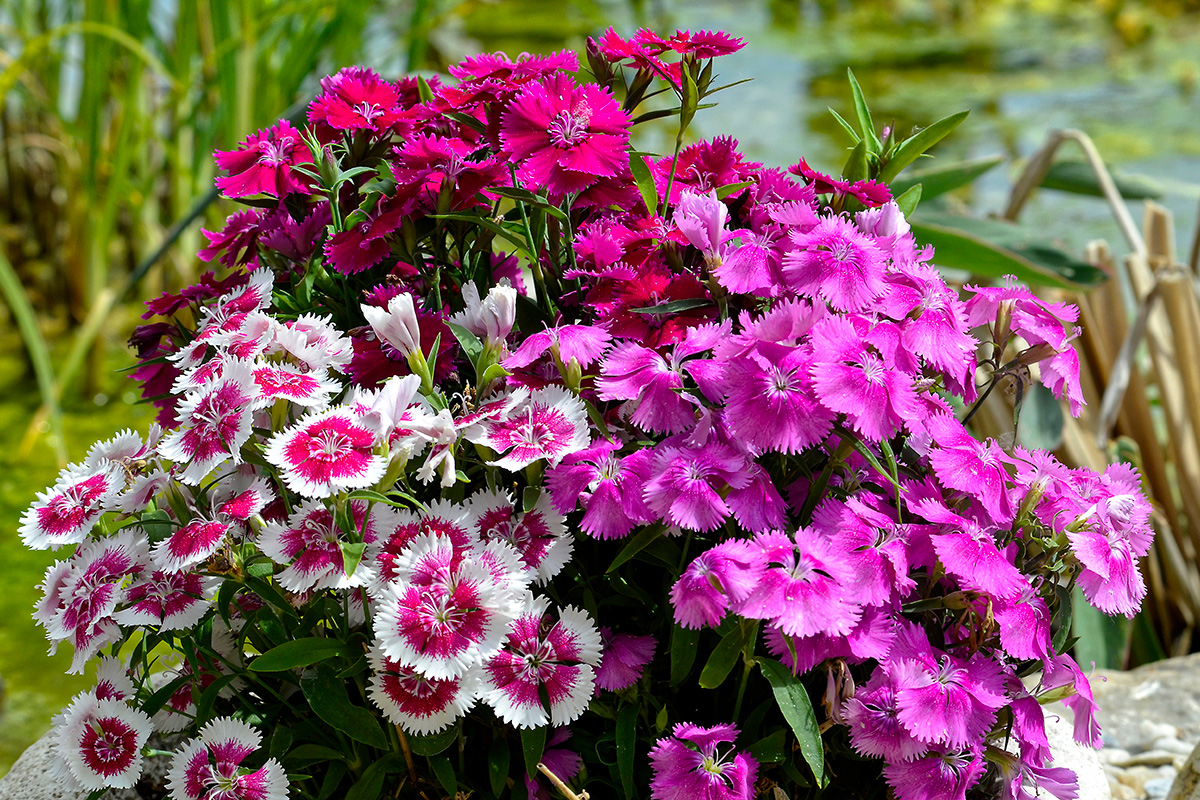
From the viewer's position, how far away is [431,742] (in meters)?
0.76

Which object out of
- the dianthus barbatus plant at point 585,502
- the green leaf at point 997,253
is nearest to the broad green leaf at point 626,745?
the dianthus barbatus plant at point 585,502

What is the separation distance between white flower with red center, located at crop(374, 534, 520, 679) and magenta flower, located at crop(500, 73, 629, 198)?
275 mm

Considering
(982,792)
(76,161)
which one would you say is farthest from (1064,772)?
(76,161)

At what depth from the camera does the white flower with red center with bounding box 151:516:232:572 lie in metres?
0.73

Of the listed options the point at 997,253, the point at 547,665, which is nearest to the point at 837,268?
the point at 547,665

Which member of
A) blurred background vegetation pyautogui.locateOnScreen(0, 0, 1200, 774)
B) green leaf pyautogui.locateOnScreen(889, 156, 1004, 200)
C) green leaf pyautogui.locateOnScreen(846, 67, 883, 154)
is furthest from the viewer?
blurred background vegetation pyautogui.locateOnScreen(0, 0, 1200, 774)

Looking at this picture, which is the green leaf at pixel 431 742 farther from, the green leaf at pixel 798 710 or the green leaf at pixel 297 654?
the green leaf at pixel 798 710

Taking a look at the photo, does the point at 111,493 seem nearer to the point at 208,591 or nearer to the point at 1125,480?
the point at 208,591

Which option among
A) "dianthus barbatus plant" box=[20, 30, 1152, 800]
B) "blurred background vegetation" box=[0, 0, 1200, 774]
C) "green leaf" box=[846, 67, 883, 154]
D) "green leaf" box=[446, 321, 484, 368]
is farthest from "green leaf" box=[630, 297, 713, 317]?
"blurred background vegetation" box=[0, 0, 1200, 774]

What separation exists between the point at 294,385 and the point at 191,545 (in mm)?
132

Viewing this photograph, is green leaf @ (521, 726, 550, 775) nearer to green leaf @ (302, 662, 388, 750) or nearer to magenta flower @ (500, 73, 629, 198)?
green leaf @ (302, 662, 388, 750)

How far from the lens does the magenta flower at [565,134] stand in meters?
0.77

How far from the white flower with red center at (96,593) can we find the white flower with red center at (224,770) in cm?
11

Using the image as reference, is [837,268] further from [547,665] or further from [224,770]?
[224,770]
